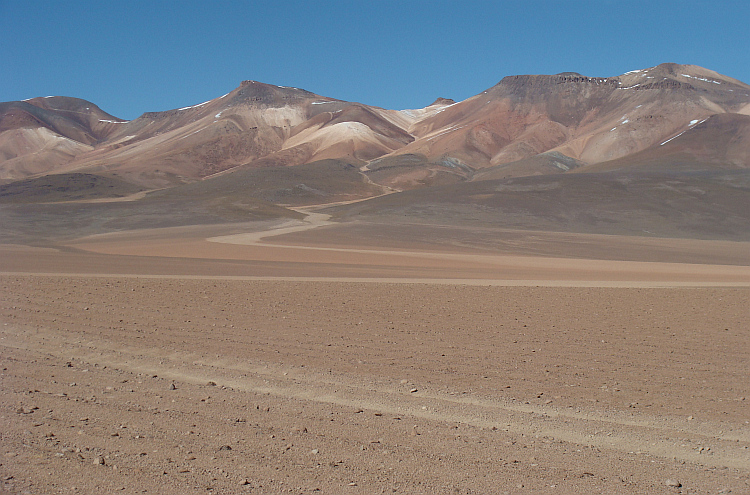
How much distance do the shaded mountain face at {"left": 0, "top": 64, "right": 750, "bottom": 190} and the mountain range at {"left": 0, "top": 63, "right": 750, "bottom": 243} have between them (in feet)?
1.47

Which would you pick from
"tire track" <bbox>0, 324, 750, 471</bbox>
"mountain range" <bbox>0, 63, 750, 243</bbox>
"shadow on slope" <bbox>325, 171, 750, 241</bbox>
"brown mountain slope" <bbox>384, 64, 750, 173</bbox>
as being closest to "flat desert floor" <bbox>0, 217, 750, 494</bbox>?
"tire track" <bbox>0, 324, 750, 471</bbox>

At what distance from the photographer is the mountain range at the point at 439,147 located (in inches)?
4466

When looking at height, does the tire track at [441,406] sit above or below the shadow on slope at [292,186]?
below

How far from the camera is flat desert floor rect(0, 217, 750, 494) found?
5.97m

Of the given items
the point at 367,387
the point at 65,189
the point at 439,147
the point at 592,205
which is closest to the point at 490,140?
the point at 439,147

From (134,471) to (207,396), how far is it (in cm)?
249

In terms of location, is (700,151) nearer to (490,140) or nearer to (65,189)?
(490,140)

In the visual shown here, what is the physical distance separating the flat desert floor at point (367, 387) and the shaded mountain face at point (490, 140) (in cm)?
10143

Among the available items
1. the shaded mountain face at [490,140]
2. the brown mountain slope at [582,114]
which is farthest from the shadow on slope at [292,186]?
the brown mountain slope at [582,114]

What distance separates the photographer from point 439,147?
15788 centimetres

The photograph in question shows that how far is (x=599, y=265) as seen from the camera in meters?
32.7

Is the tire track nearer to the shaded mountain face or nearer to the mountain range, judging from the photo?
the mountain range

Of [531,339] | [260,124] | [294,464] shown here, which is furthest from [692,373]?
[260,124]

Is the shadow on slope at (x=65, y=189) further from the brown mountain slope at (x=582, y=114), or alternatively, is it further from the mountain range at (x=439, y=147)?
the brown mountain slope at (x=582, y=114)
